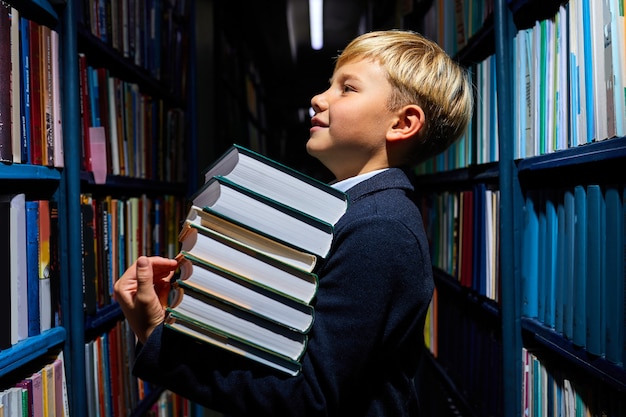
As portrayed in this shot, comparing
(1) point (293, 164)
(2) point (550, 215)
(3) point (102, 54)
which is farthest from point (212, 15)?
(1) point (293, 164)

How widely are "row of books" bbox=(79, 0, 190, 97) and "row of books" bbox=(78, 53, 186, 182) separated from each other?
0.11 metres

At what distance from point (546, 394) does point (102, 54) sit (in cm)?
143

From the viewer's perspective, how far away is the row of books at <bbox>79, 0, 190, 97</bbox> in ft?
5.25

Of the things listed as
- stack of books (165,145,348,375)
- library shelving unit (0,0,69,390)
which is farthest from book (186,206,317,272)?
library shelving unit (0,0,69,390)

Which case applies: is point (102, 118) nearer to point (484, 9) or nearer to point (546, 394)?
point (484, 9)

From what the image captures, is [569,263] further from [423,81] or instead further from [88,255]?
[88,255]

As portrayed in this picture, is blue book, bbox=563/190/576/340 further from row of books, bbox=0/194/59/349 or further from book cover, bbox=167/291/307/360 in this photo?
row of books, bbox=0/194/59/349

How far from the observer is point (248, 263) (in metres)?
0.76

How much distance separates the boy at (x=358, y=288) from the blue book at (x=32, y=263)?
15.3 inches

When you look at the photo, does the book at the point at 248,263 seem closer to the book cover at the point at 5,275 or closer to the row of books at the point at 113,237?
the book cover at the point at 5,275

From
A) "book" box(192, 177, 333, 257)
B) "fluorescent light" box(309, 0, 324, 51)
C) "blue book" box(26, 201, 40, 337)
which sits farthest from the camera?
"fluorescent light" box(309, 0, 324, 51)

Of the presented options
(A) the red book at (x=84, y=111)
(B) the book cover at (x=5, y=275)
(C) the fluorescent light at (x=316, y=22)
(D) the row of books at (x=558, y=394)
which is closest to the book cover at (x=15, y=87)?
(B) the book cover at (x=5, y=275)

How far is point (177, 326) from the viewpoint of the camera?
76cm

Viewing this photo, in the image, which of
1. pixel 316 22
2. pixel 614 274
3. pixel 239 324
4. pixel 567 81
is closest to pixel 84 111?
pixel 239 324
